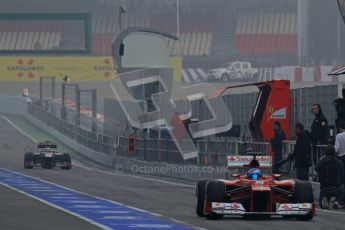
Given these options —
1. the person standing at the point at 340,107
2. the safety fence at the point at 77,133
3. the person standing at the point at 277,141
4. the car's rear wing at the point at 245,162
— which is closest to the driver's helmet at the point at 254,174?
the car's rear wing at the point at 245,162

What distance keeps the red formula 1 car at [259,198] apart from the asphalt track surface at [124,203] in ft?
0.59

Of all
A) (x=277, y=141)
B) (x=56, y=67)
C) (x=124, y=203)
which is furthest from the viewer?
(x=56, y=67)

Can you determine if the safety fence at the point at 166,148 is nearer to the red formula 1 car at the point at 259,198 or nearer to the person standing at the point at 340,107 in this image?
the person standing at the point at 340,107

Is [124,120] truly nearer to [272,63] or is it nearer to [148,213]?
[148,213]

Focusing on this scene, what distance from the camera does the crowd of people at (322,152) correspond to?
81.1 ft

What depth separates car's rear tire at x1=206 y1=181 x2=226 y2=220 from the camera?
20844mm

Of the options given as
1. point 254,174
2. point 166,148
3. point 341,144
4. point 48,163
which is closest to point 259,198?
point 254,174

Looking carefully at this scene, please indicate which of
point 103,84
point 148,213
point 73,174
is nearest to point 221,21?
point 103,84

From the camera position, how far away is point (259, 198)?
68.1 ft

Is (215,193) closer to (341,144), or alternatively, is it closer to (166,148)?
(341,144)

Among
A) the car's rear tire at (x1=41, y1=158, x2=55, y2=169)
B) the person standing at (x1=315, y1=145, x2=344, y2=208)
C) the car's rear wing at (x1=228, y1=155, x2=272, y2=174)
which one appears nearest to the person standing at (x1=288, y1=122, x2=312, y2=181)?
the person standing at (x1=315, y1=145, x2=344, y2=208)

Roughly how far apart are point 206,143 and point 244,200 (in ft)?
60.4

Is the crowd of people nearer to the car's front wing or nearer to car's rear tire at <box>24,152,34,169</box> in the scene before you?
the car's front wing

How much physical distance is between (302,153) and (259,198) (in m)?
7.61
